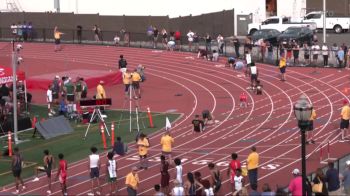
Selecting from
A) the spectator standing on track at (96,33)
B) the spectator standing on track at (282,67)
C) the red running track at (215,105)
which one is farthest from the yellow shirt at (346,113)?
the spectator standing on track at (96,33)

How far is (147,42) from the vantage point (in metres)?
61.6

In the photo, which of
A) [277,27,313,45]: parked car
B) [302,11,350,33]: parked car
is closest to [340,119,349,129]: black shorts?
[277,27,313,45]: parked car

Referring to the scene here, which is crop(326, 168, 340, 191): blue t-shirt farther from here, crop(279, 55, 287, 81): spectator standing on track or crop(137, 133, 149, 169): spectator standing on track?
crop(279, 55, 287, 81): spectator standing on track

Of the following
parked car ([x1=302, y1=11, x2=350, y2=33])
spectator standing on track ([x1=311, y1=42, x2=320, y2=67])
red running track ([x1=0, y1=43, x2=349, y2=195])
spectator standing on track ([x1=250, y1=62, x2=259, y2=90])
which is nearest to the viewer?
red running track ([x1=0, y1=43, x2=349, y2=195])

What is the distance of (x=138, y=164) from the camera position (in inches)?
1125

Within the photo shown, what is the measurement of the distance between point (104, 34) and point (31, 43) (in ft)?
17.2

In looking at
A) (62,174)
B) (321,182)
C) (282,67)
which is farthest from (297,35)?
(321,182)

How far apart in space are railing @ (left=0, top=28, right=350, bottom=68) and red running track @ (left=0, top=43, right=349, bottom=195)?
1.63 meters

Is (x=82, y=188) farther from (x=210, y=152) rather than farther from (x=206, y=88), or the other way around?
(x=206, y=88)

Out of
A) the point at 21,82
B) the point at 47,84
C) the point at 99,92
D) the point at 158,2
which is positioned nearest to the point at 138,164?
the point at 99,92

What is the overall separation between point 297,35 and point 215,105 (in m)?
20.8

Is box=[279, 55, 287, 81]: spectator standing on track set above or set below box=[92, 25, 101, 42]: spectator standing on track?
below

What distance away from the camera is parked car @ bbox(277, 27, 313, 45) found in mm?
58750

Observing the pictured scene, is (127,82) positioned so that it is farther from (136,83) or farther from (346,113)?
(346,113)
